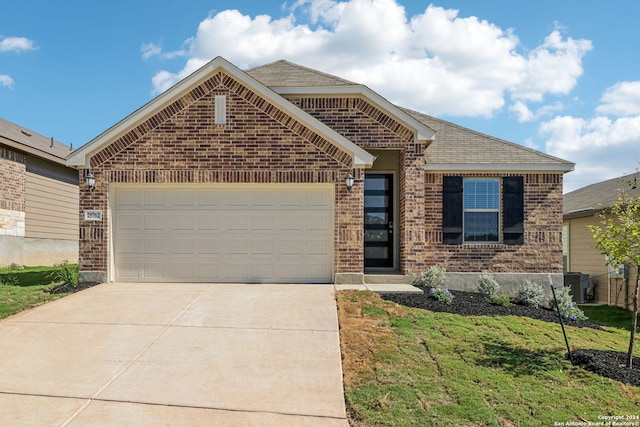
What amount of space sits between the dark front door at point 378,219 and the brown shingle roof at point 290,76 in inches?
109

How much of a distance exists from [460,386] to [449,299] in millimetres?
4060

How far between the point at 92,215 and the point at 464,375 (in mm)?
8795

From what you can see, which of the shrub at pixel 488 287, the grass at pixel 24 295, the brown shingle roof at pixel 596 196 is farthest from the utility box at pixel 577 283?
the grass at pixel 24 295

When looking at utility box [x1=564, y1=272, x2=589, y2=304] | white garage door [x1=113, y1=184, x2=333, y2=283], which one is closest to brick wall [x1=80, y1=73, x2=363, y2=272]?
white garage door [x1=113, y1=184, x2=333, y2=283]

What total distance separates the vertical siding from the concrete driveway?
9.35 meters

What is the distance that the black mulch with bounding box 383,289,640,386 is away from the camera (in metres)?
6.49

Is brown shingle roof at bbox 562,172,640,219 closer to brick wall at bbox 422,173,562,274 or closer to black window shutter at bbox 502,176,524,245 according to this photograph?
brick wall at bbox 422,173,562,274

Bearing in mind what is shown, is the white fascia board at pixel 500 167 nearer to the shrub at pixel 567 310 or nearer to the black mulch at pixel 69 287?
the shrub at pixel 567 310

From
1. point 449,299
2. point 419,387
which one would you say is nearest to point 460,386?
point 419,387

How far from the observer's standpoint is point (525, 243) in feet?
40.1

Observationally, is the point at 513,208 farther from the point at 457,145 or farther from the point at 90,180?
the point at 90,180

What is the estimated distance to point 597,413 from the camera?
535 centimetres

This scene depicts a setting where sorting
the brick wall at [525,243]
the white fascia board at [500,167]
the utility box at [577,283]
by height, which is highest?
the white fascia board at [500,167]

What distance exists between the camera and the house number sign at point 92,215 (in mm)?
10812
